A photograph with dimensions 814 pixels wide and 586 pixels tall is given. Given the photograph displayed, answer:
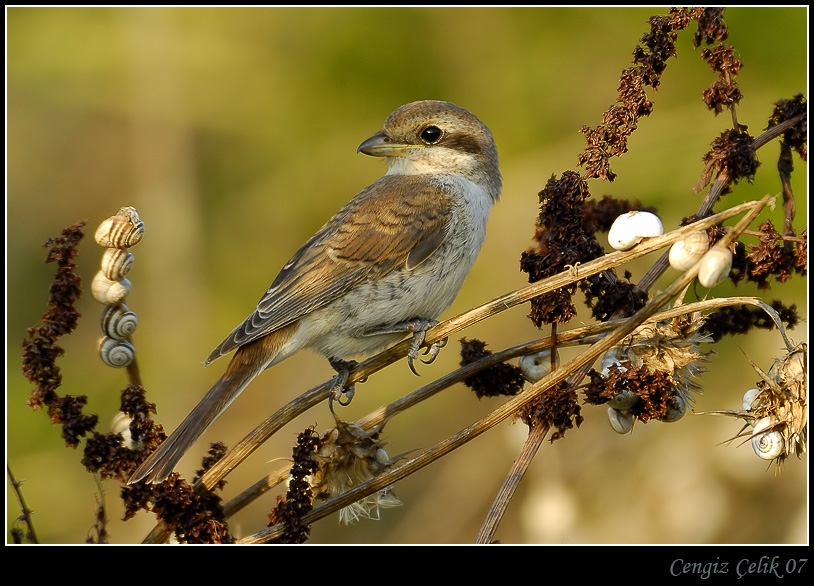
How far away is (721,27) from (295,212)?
3108 mm

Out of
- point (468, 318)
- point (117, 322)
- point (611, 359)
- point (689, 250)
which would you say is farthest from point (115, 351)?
point (689, 250)

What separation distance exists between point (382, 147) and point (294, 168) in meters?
1.03

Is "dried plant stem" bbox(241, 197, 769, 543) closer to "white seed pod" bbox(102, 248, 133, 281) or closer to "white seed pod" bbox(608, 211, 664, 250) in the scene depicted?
"white seed pod" bbox(608, 211, 664, 250)

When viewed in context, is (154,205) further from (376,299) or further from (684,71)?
(684,71)

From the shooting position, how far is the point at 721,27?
2.67 meters

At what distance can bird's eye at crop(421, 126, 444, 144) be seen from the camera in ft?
14.6

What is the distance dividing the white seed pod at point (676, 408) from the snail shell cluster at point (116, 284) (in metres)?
1.63

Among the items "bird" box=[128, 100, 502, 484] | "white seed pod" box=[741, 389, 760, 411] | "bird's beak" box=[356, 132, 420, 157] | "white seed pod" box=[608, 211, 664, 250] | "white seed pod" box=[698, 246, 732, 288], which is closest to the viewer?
"white seed pod" box=[698, 246, 732, 288]

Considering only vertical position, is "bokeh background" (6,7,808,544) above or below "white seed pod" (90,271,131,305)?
above

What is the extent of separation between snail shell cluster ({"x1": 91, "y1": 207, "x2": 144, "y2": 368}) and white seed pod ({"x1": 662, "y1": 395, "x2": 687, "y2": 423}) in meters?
1.63

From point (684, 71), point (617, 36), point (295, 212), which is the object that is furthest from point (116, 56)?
point (684, 71)

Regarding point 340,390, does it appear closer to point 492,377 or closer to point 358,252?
point 492,377

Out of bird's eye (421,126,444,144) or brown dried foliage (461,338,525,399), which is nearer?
brown dried foliage (461,338,525,399)

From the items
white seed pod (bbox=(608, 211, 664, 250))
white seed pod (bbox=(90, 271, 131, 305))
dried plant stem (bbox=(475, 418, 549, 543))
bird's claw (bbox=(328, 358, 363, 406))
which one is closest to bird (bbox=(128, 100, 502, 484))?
bird's claw (bbox=(328, 358, 363, 406))
